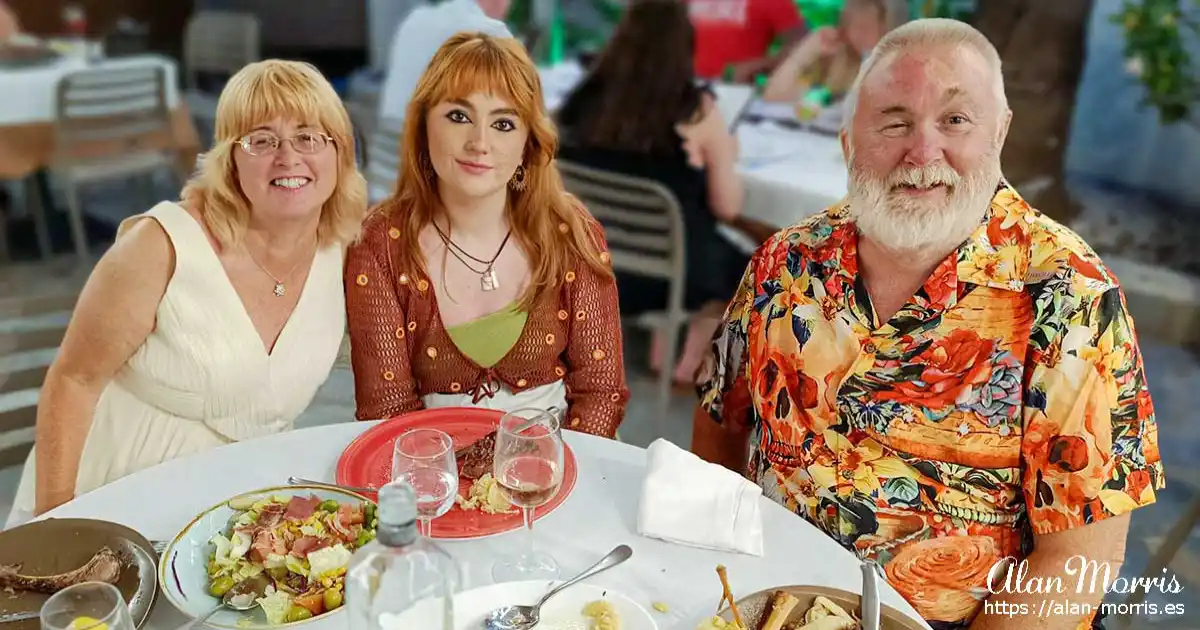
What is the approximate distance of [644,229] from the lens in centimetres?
338

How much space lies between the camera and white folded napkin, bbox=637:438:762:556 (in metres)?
1.37

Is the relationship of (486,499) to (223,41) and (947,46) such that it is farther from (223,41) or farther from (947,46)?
(223,41)

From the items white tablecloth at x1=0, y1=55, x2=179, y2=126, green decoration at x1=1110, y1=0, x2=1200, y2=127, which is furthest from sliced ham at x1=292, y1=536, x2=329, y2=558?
green decoration at x1=1110, y1=0, x2=1200, y2=127

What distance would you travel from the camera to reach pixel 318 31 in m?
7.33

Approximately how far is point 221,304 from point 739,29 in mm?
4226

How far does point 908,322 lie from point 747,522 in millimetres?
466

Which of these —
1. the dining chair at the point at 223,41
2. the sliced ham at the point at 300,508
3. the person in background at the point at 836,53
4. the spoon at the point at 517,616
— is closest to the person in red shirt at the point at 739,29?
the person in background at the point at 836,53

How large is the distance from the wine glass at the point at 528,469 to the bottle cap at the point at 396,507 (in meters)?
0.40

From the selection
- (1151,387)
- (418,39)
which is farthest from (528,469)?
(1151,387)

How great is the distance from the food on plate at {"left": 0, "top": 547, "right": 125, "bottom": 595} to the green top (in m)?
0.82

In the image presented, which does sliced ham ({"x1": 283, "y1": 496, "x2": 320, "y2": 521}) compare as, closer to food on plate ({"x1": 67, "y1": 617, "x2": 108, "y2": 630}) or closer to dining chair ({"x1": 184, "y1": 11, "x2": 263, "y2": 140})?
food on plate ({"x1": 67, "y1": 617, "x2": 108, "y2": 630})

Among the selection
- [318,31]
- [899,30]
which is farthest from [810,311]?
[318,31]

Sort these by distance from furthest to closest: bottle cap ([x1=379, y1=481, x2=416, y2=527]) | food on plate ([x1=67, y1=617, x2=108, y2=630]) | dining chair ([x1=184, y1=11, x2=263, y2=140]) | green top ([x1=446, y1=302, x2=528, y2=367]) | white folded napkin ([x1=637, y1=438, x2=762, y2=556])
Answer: dining chair ([x1=184, y1=11, x2=263, y2=140]) → green top ([x1=446, y1=302, x2=528, y2=367]) → white folded napkin ([x1=637, y1=438, x2=762, y2=556]) → food on plate ([x1=67, y1=617, x2=108, y2=630]) → bottle cap ([x1=379, y1=481, x2=416, y2=527])

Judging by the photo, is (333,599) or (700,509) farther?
(700,509)
